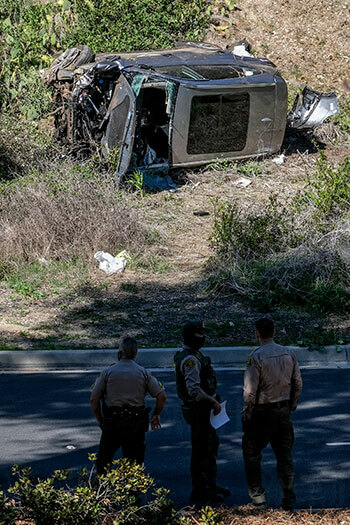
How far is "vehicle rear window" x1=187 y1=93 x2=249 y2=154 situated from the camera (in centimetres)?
1806

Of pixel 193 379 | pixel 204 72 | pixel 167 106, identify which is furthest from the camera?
pixel 204 72

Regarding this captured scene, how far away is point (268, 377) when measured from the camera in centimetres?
634

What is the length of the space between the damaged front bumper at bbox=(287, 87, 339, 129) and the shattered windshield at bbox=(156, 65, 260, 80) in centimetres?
239

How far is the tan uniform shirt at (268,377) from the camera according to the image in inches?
250

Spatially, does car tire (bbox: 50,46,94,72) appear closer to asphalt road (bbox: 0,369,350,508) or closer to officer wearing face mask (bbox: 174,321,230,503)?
asphalt road (bbox: 0,369,350,508)

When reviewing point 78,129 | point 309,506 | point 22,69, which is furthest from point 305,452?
point 22,69

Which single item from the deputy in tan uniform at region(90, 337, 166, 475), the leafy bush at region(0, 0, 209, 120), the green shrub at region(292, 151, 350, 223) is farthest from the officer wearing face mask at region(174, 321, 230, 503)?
the leafy bush at region(0, 0, 209, 120)

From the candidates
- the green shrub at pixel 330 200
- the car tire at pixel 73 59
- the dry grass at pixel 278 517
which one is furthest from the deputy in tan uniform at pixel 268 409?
the car tire at pixel 73 59

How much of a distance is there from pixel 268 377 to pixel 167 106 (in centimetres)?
1197

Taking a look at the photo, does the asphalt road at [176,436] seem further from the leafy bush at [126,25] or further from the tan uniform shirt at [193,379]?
the leafy bush at [126,25]

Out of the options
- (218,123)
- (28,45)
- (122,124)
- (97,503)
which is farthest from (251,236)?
(28,45)

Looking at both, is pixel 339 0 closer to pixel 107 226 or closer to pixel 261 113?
pixel 261 113

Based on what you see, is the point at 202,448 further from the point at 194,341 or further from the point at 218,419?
the point at 194,341

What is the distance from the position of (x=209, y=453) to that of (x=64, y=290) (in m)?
6.36
